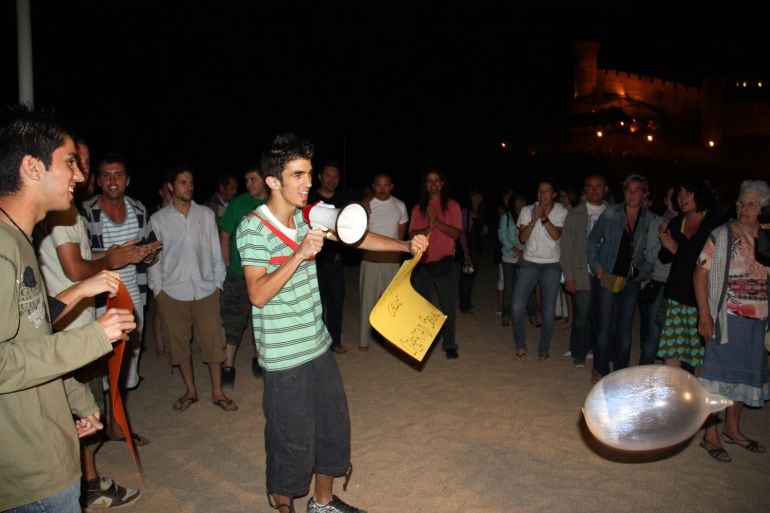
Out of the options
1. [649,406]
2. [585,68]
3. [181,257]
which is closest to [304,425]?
[649,406]

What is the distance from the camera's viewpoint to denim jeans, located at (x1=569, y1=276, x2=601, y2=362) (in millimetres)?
5848

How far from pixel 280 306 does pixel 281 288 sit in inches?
8.5

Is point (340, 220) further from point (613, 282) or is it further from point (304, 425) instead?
point (613, 282)

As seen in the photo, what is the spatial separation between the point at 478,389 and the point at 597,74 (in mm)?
56691

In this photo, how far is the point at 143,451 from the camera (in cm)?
443

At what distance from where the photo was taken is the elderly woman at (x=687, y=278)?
15.3 ft

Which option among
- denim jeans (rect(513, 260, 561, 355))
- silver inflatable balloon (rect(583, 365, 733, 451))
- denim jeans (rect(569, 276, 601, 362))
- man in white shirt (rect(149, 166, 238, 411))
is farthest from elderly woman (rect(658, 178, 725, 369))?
man in white shirt (rect(149, 166, 238, 411))

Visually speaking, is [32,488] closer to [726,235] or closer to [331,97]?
[726,235]

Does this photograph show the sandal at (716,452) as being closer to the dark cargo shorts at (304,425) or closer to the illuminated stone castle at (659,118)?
the dark cargo shorts at (304,425)

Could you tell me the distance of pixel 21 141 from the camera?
A: 197 centimetres

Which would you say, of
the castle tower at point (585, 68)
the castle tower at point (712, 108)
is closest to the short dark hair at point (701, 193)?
the castle tower at point (712, 108)

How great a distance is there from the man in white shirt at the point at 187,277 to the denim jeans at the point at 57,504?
3070 mm

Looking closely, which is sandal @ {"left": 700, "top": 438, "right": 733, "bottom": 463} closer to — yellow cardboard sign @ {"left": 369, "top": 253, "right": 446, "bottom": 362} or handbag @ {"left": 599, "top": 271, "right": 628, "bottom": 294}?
handbag @ {"left": 599, "top": 271, "right": 628, "bottom": 294}

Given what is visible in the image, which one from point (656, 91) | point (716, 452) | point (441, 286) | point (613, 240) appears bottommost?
point (716, 452)
